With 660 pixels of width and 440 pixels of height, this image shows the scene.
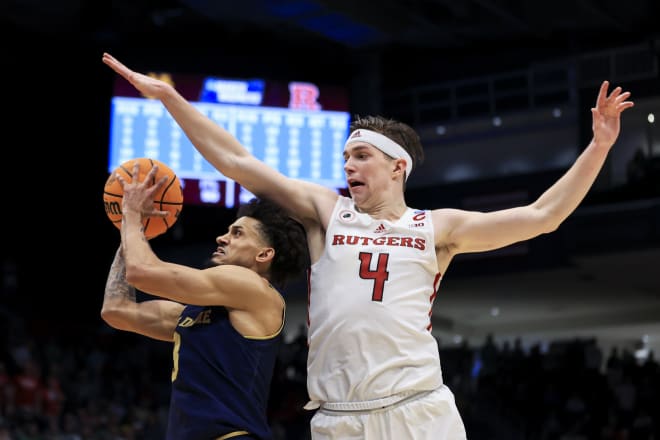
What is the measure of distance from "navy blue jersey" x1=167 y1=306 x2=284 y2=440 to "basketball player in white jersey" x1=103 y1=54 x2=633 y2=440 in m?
0.23

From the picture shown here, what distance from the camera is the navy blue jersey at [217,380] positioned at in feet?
13.9

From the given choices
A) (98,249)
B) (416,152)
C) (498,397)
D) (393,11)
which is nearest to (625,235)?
(498,397)

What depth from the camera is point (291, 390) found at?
1697 cm

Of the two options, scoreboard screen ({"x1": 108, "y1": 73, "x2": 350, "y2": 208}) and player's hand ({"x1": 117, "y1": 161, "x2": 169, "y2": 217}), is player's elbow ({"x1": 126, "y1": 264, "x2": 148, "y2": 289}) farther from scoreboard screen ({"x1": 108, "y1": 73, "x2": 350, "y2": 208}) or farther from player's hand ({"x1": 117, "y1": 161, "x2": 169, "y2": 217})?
scoreboard screen ({"x1": 108, "y1": 73, "x2": 350, "y2": 208})

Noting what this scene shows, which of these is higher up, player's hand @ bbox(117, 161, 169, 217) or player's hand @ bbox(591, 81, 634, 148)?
player's hand @ bbox(591, 81, 634, 148)

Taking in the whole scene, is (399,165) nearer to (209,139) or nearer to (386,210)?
(386,210)

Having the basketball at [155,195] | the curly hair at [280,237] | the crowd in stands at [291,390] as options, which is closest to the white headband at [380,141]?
the curly hair at [280,237]

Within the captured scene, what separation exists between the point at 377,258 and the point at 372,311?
0.77ft

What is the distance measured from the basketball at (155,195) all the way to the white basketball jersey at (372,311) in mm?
729

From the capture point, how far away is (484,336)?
76.8ft

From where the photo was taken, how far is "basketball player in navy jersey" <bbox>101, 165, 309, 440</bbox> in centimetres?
425

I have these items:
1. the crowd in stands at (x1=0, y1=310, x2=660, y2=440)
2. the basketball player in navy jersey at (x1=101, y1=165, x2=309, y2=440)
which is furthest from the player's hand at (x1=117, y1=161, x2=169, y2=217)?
the crowd in stands at (x1=0, y1=310, x2=660, y2=440)

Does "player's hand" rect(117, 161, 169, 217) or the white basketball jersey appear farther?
"player's hand" rect(117, 161, 169, 217)

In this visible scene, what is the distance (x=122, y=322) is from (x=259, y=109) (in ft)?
42.3
